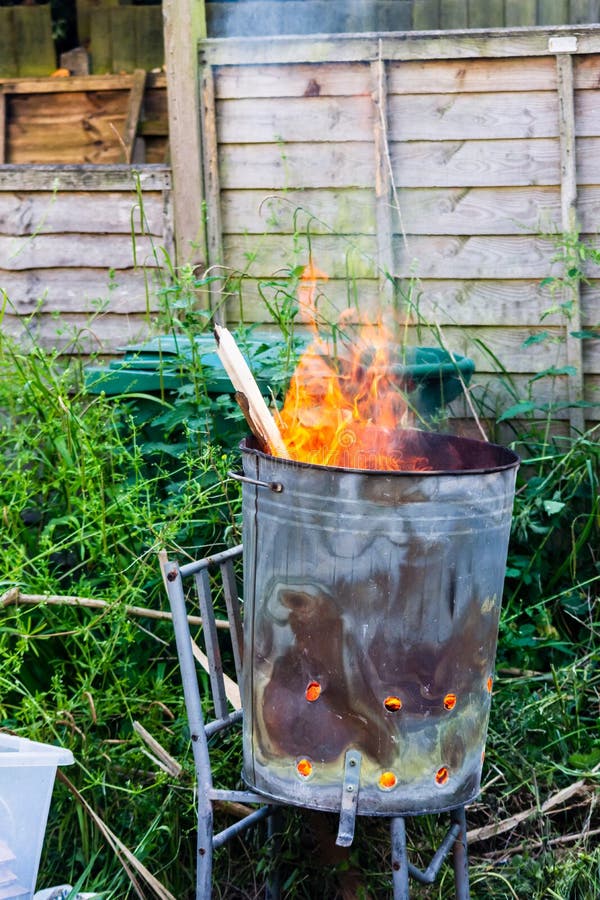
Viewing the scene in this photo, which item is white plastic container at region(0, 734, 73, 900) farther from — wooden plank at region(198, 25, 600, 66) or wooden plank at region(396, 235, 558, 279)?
wooden plank at region(198, 25, 600, 66)

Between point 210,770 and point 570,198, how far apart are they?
293cm

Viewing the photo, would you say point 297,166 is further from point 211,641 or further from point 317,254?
point 211,641

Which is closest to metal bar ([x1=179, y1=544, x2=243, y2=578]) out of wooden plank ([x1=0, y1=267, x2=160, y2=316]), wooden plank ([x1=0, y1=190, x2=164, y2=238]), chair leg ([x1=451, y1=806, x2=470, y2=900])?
chair leg ([x1=451, y1=806, x2=470, y2=900])

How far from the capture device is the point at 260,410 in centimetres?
230

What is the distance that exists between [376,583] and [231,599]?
607 mm

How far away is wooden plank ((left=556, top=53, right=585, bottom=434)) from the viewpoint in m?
4.26

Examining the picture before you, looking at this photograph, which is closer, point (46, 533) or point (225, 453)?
point (46, 533)

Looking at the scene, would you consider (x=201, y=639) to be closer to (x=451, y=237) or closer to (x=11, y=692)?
(x=11, y=692)

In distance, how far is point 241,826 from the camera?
2477 millimetres

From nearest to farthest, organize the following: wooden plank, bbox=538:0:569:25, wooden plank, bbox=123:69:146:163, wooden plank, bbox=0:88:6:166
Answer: wooden plank, bbox=538:0:569:25, wooden plank, bbox=123:69:146:163, wooden plank, bbox=0:88:6:166

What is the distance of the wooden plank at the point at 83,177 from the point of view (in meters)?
4.63

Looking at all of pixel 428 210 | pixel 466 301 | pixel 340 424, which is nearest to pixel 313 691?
pixel 340 424

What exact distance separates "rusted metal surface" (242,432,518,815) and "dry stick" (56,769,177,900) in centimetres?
54

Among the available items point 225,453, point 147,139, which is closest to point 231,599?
point 225,453
